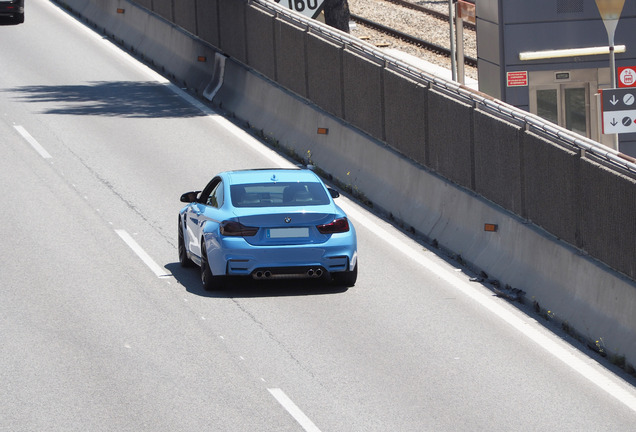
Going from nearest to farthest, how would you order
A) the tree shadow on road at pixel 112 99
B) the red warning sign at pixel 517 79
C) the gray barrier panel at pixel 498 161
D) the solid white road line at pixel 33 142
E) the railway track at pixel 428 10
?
the gray barrier panel at pixel 498 161 < the solid white road line at pixel 33 142 < the red warning sign at pixel 517 79 < the tree shadow on road at pixel 112 99 < the railway track at pixel 428 10

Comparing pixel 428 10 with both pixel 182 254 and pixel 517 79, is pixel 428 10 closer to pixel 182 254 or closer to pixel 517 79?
pixel 517 79

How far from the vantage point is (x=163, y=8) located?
3158 centimetres

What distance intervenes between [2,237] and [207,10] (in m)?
13.0

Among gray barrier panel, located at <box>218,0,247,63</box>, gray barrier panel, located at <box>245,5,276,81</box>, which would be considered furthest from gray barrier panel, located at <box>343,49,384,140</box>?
gray barrier panel, located at <box>218,0,247,63</box>

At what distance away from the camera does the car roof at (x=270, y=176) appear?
47.6 feet

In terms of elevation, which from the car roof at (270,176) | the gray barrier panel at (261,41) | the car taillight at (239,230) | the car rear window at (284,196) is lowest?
the car taillight at (239,230)

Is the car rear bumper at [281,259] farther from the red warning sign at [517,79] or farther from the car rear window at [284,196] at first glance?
the red warning sign at [517,79]

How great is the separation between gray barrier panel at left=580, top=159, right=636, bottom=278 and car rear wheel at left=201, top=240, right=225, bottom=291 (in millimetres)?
4004

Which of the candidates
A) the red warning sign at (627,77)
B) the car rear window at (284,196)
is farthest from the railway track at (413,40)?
the car rear window at (284,196)

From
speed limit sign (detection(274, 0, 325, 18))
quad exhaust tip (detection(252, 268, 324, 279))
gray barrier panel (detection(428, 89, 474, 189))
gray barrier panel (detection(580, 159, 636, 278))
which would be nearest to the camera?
gray barrier panel (detection(580, 159, 636, 278))

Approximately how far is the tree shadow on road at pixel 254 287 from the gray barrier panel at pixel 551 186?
94.1 inches

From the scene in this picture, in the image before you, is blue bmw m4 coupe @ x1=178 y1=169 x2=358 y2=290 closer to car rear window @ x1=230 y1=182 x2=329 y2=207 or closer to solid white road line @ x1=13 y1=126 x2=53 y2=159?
car rear window @ x1=230 y1=182 x2=329 y2=207

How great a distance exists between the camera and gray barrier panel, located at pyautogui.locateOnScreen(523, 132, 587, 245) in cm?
1326

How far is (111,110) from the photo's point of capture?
2627 centimetres
